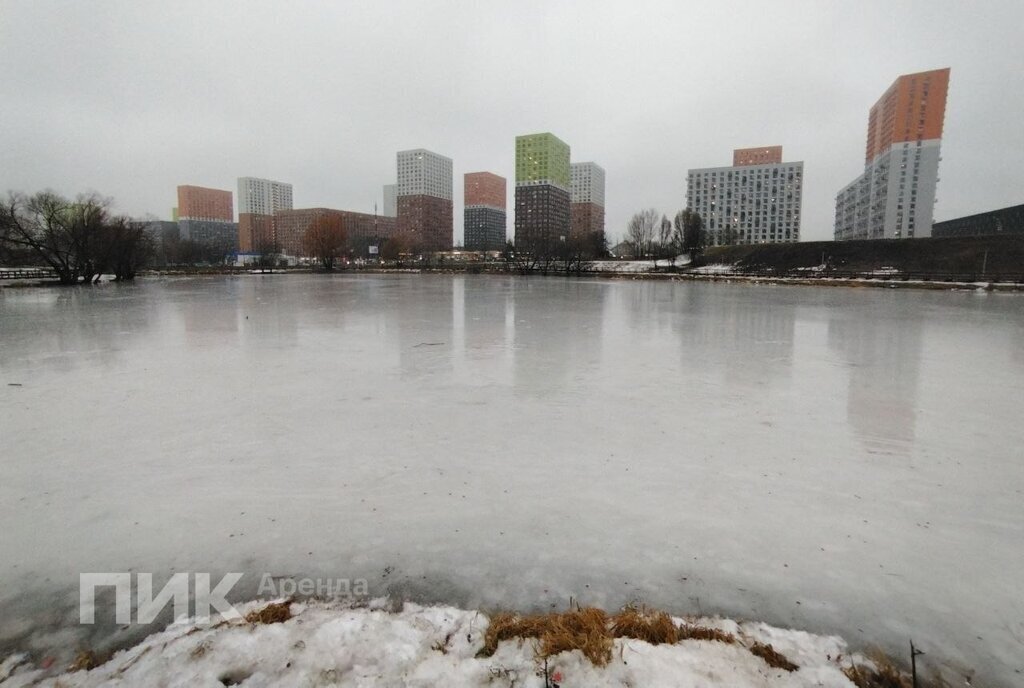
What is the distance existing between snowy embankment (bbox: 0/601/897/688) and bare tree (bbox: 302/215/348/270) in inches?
3754

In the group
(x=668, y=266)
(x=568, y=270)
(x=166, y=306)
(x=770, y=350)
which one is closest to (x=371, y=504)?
(x=770, y=350)

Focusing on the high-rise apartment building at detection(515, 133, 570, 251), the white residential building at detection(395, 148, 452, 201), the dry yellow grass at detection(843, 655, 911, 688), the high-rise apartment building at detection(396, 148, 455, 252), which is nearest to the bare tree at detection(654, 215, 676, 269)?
the high-rise apartment building at detection(515, 133, 570, 251)

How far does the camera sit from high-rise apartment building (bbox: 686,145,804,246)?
156 meters

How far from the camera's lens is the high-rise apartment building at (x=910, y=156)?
370 ft

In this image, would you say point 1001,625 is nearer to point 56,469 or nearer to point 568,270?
point 56,469

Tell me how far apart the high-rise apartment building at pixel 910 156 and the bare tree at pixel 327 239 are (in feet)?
394

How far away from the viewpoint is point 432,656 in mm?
2668

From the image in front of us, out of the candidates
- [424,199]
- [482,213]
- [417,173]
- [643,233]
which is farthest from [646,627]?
[482,213]

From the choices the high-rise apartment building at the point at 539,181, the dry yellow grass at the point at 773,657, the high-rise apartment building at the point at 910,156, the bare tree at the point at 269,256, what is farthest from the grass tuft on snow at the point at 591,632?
the high-rise apartment building at the point at 539,181

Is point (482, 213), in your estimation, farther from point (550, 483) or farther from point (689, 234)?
point (550, 483)

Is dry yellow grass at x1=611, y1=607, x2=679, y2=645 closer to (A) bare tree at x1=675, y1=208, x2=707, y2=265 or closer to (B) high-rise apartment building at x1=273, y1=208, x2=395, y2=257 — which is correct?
(A) bare tree at x1=675, y1=208, x2=707, y2=265

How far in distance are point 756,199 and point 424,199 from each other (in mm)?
108653

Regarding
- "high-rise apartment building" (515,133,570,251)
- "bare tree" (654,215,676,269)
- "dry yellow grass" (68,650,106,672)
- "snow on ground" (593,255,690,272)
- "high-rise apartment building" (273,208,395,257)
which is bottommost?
"dry yellow grass" (68,650,106,672)

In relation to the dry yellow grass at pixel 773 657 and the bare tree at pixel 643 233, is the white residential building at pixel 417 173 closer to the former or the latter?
the bare tree at pixel 643 233
